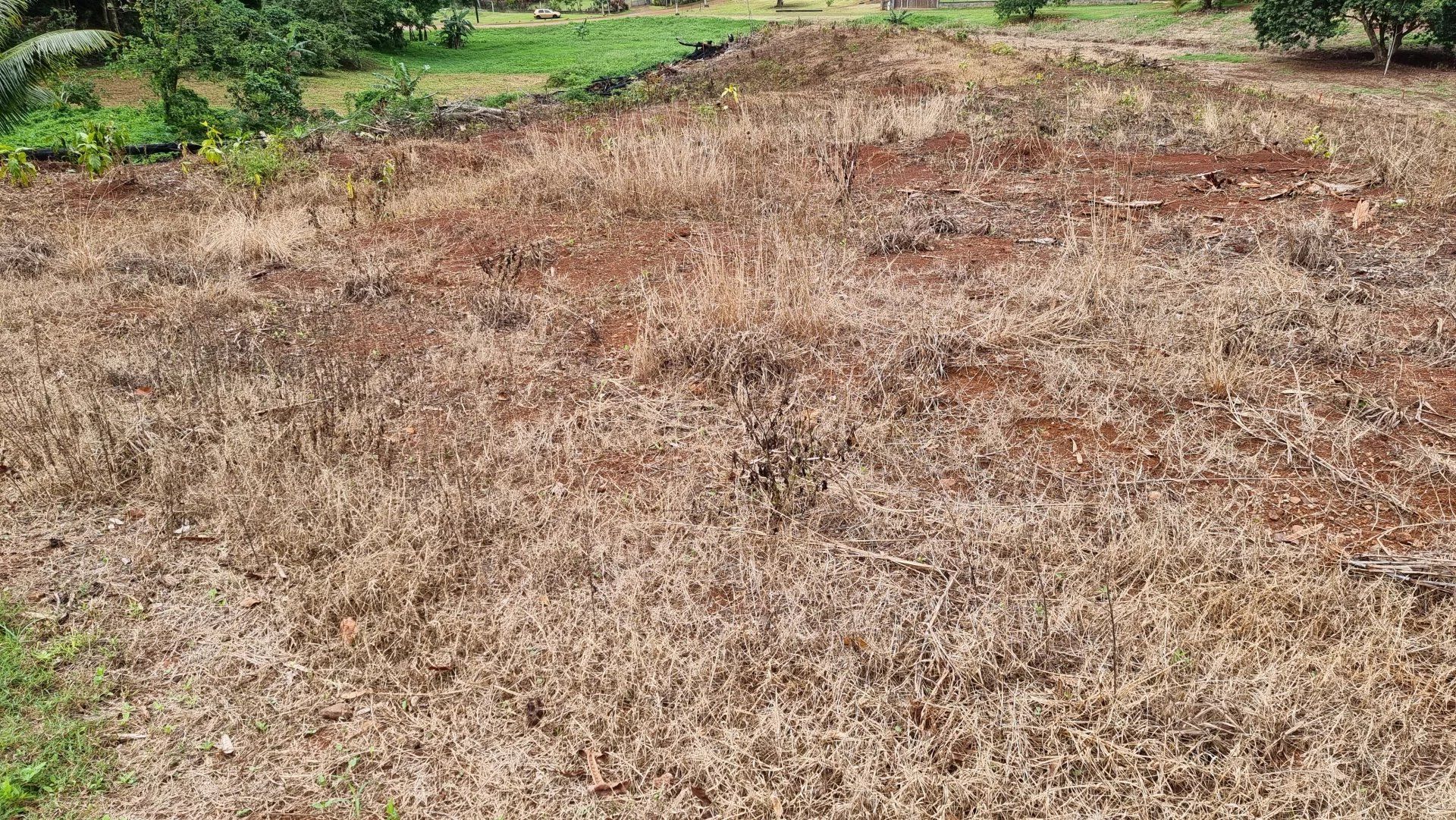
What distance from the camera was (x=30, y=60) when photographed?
8.31 meters

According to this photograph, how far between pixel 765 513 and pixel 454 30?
33462 mm

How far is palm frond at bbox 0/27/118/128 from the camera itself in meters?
8.21

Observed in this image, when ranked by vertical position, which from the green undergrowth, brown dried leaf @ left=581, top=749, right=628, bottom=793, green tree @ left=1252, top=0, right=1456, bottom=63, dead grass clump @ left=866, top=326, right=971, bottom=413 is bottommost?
brown dried leaf @ left=581, top=749, right=628, bottom=793

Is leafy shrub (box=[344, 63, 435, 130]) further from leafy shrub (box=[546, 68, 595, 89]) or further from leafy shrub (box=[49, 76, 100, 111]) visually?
leafy shrub (box=[546, 68, 595, 89])

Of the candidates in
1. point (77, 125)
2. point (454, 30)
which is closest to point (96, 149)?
point (77, 125)

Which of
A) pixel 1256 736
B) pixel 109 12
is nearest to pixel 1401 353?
pixel 1256 736

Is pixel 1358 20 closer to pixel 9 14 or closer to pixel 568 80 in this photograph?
pixel 568 80

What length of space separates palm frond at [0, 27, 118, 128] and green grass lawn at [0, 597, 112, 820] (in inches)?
316

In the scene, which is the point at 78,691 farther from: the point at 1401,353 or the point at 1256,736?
the point at 1401,353

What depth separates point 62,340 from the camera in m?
4.90

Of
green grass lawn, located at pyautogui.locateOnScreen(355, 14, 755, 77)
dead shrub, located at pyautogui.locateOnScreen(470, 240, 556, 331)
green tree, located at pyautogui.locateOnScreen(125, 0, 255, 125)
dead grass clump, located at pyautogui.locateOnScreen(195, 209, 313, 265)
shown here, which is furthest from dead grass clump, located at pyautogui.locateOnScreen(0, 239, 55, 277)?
green grass lawn, located at pyautogui.locateOnScreen(355, 14, 755, 77)

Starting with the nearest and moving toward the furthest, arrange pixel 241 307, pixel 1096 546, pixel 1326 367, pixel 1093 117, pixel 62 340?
pixel 1096 546 < pixel 1326 367 < pixel 62 340 < pixel 241 307 < pixel 1093 117

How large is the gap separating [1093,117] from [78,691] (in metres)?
11.5

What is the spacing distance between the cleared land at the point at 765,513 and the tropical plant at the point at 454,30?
28.4 m
